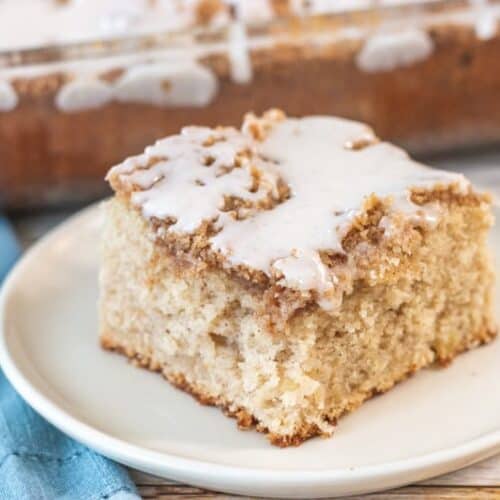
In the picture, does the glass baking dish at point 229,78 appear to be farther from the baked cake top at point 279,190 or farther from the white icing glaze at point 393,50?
the baked cake top at point 279,190

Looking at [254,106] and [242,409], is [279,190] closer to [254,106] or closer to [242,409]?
[242,409]

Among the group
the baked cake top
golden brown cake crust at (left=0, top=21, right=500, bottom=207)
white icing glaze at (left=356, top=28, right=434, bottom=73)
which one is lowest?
golden brown cake crust at (left=0, top=21, right=500, bottom=207)

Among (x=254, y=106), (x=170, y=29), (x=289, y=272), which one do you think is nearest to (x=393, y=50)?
(x=254, y=106)

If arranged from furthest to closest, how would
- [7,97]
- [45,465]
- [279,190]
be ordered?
[7,97]
[279,190]
[45,465]

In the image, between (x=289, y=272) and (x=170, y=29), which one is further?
(x=170, y=29)

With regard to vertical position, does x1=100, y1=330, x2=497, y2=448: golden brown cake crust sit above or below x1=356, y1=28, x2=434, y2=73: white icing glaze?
below

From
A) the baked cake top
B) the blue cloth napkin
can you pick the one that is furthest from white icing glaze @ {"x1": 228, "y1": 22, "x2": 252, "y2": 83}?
the blue cloth napkin

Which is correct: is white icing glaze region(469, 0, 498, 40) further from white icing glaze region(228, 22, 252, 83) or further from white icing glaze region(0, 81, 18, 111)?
white icing glaze region(0, 81, 18, 111)
